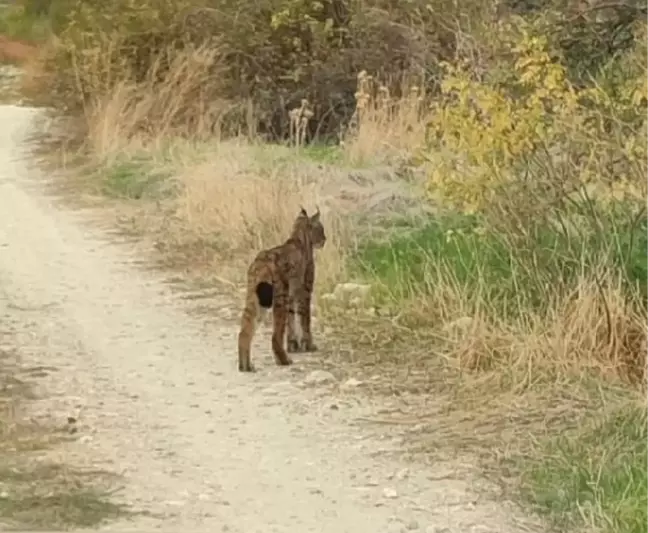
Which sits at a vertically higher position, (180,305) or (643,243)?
(643,243)

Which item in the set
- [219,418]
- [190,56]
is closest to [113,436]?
[219,418]

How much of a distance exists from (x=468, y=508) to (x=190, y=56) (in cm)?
1447

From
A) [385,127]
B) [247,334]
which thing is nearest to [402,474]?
[247,334]

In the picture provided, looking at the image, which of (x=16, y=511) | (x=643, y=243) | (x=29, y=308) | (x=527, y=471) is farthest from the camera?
(x=29, y=308)

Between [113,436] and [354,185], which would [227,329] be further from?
[354,185]

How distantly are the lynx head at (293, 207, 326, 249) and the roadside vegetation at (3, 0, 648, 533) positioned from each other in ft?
1.42

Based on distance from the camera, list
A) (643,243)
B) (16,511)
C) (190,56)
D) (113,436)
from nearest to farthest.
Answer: (16,511) → (113,436) → (643,243) → (190,56)

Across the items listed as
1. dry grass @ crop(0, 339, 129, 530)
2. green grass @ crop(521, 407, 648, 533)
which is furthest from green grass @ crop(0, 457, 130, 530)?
green grass @ crop(521, 407, 648, 533)

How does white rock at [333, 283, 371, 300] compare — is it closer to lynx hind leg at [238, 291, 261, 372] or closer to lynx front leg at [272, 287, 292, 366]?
lynx front leg at [272, 287, 292, 366]

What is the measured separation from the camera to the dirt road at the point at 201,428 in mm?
6461

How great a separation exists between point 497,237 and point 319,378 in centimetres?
157

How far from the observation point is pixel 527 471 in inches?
274

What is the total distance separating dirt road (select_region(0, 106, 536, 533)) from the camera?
6461 millimetres

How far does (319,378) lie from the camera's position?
8836 mm
